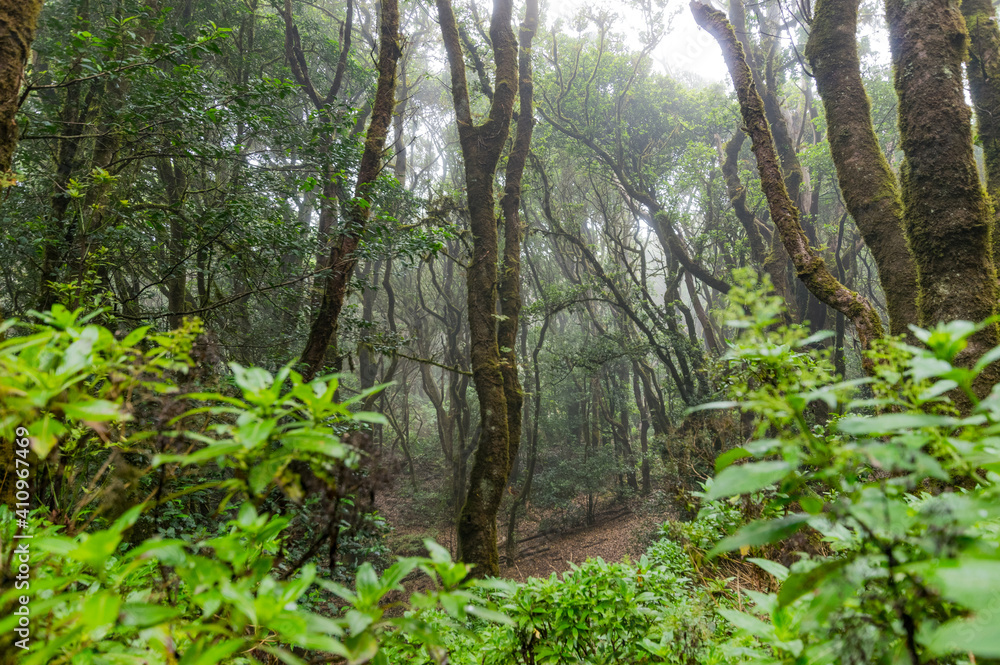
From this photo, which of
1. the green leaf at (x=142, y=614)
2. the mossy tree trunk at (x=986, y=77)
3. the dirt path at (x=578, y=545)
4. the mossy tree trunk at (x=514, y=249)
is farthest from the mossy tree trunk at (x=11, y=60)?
the dirt path at (x=578, y=545)

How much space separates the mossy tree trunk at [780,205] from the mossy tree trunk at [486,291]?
2.48 m

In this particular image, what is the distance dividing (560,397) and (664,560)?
44.6ft

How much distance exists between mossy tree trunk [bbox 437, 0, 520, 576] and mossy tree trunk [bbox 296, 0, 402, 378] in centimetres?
108

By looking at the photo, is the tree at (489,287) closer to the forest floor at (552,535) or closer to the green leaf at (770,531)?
the green leaf at (770,531)

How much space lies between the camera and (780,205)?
13.4 feet

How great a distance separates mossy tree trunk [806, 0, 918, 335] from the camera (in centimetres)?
365

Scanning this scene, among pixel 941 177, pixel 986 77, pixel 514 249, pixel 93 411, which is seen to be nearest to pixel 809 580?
pixel 93 411

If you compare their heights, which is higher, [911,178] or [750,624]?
[911,178]

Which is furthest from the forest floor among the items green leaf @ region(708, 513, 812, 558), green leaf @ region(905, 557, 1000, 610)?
green leaf @ region(905, 557, 1000, 610)

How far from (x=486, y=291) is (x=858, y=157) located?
3904mm

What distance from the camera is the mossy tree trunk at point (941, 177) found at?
2693 mm

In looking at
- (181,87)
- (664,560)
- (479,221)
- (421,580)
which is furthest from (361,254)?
(421,580)

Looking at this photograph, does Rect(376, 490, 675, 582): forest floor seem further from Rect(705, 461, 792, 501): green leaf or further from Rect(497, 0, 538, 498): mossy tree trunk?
Rect(705, 461, 792, 501): green leaf

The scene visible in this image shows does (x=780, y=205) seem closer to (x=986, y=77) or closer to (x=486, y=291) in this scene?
(x=986, y=77)
